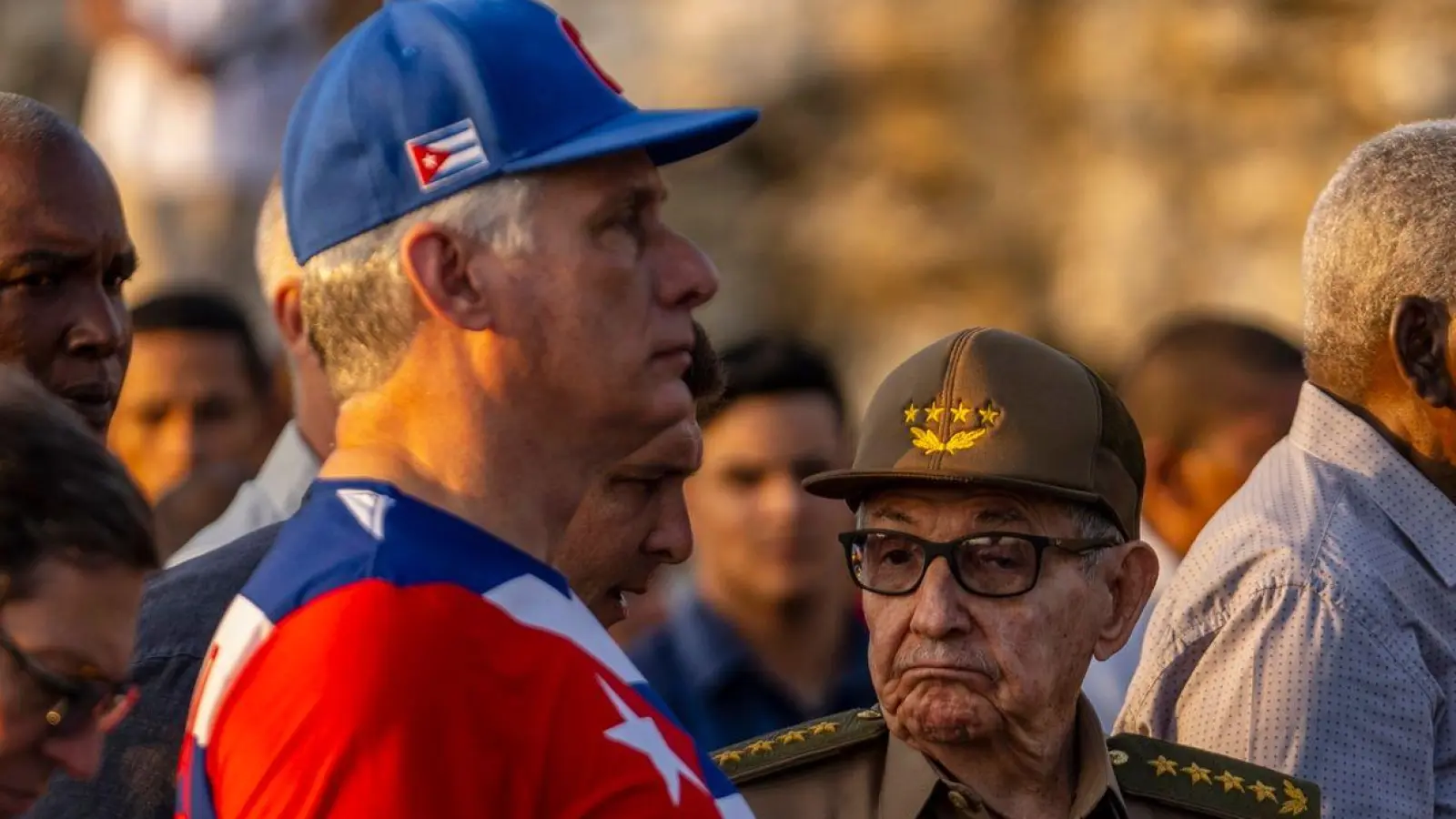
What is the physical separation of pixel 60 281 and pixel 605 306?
1327 mm

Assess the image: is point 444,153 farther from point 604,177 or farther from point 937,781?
point 937,781

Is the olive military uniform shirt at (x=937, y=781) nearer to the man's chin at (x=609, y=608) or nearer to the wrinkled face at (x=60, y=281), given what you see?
the man's chin at (x=609, y=608)

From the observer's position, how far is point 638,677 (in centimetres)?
236

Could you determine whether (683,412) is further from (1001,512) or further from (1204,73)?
(1204,73)

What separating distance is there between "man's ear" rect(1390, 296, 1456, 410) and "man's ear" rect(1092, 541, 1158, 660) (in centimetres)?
57

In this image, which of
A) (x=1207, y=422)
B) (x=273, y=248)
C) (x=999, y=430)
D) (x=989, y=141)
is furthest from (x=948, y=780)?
(x=989, y=141)

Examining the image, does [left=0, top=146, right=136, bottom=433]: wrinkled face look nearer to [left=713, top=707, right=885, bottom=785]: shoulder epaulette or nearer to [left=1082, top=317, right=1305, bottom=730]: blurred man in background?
[left=713, top=707, right=885, bottom=785]: shoulder epaulette

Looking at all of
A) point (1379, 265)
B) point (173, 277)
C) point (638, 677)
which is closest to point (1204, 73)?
point (173, 277)

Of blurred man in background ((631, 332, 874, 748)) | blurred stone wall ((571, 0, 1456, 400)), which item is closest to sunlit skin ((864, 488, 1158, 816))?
blurred man in background ((631, 332, 874, 748))

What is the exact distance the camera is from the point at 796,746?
11.1 feet

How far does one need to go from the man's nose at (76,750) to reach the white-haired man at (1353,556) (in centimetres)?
187

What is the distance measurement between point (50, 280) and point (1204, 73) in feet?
31.5

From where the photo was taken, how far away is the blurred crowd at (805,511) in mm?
3025

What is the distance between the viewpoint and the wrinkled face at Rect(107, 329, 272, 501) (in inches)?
239
